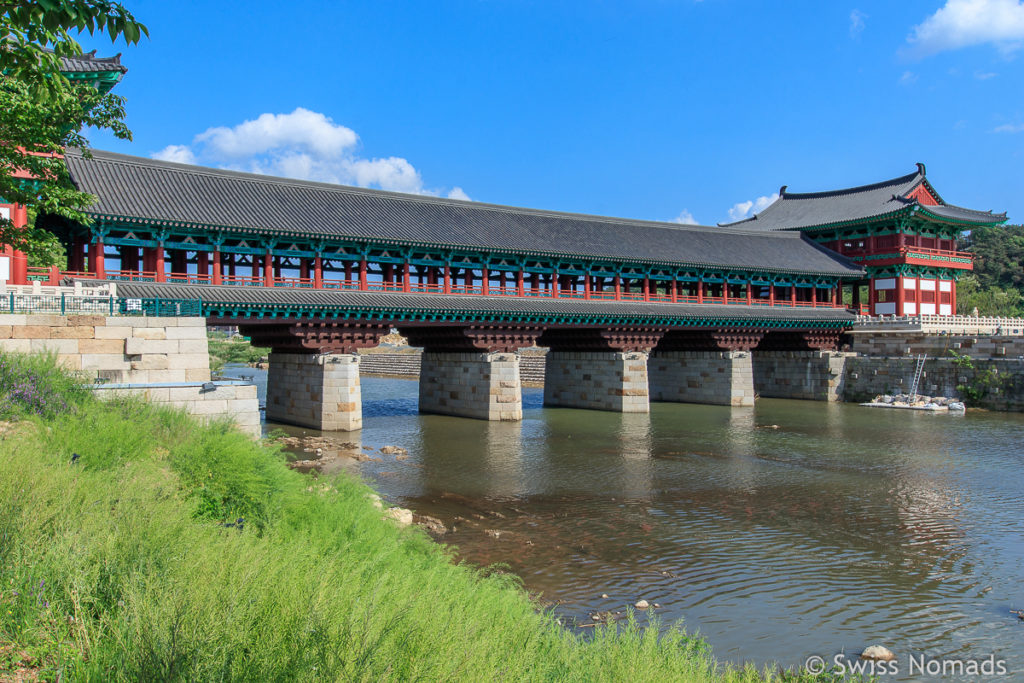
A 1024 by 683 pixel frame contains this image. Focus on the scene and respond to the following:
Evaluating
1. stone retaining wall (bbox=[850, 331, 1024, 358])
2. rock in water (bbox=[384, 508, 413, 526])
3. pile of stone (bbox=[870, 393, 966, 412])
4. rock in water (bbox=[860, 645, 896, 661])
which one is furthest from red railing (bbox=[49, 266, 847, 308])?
rock in water (bbox=[860, 645, 896, 661])

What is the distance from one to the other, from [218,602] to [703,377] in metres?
40.0

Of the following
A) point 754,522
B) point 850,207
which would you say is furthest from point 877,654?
point 850,207

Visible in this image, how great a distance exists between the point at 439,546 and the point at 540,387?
159 feet

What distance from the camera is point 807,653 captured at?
9812mm

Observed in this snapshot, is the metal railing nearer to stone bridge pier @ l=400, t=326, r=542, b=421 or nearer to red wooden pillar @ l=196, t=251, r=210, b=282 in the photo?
red wooden pillar @ l=196, t=251, r=210, b=282

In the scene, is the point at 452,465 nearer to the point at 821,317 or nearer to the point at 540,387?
the point at 821,317

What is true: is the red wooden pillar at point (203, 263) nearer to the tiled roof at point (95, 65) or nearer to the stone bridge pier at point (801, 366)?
the tiled roof at point (95, 65)

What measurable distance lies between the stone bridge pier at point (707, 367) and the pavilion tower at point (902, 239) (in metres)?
11.7

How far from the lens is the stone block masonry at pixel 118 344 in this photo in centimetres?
1736

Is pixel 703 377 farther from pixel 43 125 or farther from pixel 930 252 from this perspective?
pixel 43 125

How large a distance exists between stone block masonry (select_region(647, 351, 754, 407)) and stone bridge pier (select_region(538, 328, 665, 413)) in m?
4.99

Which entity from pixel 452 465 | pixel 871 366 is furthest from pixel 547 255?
pixel 871 366

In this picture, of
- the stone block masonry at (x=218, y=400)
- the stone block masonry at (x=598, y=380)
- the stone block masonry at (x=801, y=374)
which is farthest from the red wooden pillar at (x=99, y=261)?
the stone block masonry at (x=801, y=374)

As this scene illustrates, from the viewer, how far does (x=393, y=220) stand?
33906mm
